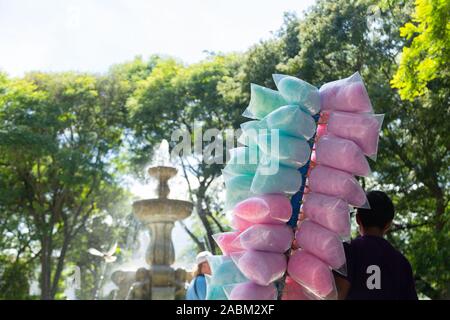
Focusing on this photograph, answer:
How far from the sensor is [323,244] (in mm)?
3145

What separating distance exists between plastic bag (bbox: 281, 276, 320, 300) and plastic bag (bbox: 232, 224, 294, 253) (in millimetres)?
186

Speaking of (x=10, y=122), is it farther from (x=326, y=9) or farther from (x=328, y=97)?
(x=328, y=97)

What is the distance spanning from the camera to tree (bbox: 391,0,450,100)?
8062 mm

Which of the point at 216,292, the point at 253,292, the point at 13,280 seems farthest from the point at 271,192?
the point at 13,280

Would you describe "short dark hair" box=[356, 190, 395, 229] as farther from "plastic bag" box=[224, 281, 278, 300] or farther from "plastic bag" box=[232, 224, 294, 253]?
"plastic bag" box=[224, 281, 278, 300]

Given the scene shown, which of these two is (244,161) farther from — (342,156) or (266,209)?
(342,156)

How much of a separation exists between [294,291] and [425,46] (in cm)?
619

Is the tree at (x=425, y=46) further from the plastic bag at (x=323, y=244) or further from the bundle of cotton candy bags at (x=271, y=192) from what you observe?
the plastic bag at (x=323, y=244)

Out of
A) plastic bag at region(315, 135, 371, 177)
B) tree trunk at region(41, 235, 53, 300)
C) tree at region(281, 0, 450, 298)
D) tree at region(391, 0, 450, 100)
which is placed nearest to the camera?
plastic bag at region(315, 135, 371, 177)

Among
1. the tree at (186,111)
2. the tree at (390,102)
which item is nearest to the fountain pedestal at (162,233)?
the tree at (390,102)

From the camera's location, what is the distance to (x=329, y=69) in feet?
53.8

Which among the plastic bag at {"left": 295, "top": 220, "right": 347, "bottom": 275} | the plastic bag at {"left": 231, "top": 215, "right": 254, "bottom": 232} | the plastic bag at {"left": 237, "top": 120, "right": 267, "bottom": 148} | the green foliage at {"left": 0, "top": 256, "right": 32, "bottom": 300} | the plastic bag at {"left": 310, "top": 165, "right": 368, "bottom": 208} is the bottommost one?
the green foliage at {"left": 0, "top": 256, "right": 32, "bottom": 300}

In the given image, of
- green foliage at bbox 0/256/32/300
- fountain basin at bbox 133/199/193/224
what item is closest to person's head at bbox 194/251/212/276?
fountain basin at bbox 133/199/193/224

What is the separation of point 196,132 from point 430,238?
338 inches
